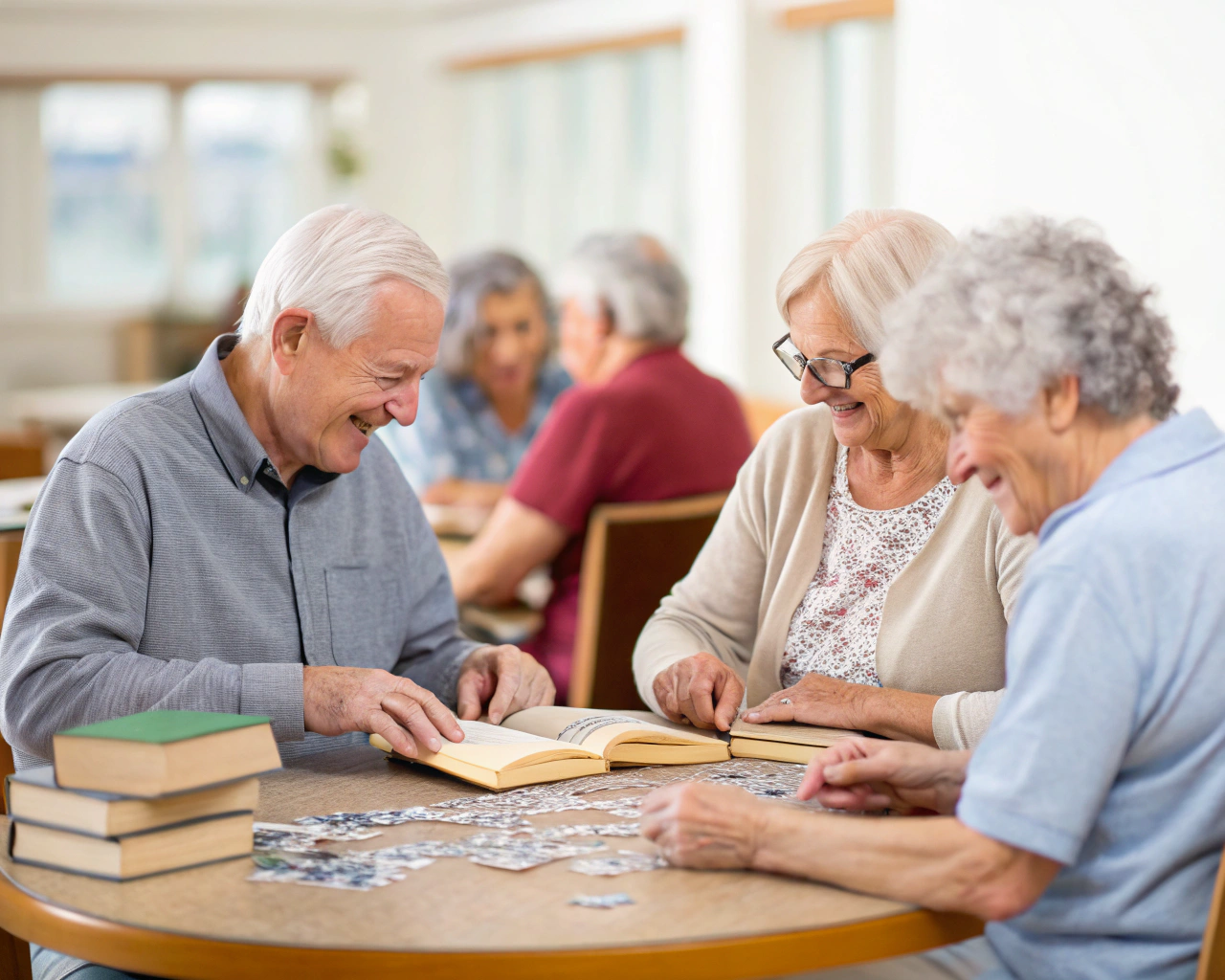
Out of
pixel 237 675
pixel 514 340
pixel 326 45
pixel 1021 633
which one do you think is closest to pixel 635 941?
pixel 1021 633

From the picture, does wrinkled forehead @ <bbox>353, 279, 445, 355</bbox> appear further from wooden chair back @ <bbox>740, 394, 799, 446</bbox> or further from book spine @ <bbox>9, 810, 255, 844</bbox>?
wooden chair back @ <bbox>740, 394, 799, 446</bbox>

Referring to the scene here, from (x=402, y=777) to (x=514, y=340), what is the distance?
2.47 m

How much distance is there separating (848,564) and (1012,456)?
0.66m

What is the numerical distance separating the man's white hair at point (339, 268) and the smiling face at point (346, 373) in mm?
14

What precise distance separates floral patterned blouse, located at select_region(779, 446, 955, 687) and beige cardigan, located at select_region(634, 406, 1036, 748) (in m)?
0.02

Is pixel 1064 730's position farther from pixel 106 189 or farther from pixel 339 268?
pixel 106 189

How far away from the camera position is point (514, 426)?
411 centimetres

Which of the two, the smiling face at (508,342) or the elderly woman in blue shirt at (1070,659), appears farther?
the smiling face at (508,342)

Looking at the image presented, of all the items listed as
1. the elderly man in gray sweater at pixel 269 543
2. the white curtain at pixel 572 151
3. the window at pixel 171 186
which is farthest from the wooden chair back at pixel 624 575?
the window at pixel 171 186

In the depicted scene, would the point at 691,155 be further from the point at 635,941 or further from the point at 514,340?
the point at 635,941

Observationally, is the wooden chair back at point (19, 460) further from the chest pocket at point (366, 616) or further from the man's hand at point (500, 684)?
the man's hand at point (500, 684)

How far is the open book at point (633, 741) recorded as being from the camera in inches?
64.7

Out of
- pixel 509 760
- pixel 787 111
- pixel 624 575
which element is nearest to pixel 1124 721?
pixel 509 760

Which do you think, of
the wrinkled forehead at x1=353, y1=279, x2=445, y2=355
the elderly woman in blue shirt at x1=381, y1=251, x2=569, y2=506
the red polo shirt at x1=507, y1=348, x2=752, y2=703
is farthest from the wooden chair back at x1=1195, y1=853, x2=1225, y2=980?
the elderly woman in blue shirt at x1=381, y1=251, x2=569, y2=506
